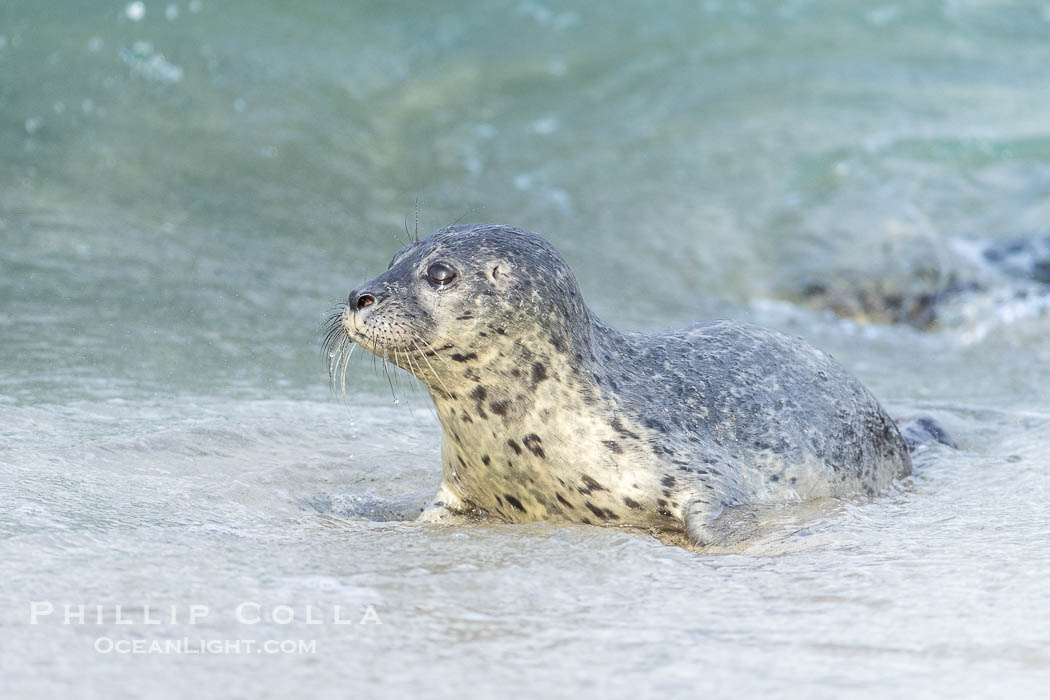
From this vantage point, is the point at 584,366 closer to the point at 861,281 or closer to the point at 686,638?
the point at 686,638

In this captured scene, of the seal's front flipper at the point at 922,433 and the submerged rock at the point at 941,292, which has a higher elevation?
the submerged rock at the point at 941,292

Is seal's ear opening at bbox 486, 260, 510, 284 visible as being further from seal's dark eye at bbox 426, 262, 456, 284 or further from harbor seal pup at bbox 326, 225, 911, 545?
seal's dark eye at bbox 426, 262, 456, 284

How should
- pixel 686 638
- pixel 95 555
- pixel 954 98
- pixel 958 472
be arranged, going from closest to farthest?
pixel 686 638, pixel 95 555, pixel 958 472, pixel 954 98

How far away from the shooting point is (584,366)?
14.1ft

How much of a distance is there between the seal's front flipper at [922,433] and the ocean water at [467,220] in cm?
14

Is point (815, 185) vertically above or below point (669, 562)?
above

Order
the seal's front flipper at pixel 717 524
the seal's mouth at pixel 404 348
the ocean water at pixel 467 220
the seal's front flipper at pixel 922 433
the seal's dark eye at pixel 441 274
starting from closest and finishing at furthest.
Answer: the ocean water at pixel 467 220, the seal's front flipper at pixel 717 524, the seal's mouth at pixel 404 348, the seal's dark eye at pixel 441 274, the seal's front flipper at pixel 922 433

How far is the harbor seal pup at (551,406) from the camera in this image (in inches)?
161

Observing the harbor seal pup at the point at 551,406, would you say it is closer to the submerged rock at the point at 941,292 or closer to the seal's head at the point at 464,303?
the seal's head at the point at 464,303

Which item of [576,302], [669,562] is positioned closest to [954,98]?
[576,302]

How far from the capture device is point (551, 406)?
4.19m

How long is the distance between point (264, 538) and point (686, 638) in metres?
1.33

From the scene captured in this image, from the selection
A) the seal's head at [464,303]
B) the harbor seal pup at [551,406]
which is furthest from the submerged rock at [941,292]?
the seal's head at [464,303]

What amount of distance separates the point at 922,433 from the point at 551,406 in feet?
6.93
